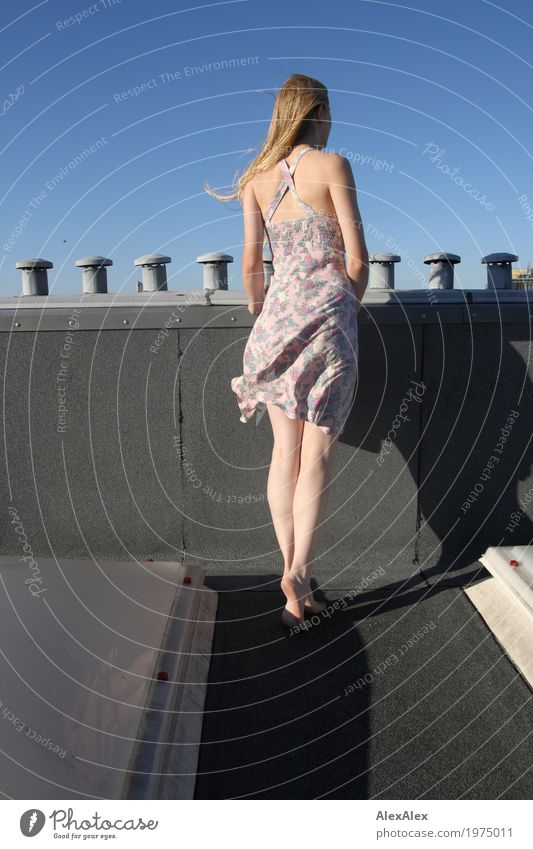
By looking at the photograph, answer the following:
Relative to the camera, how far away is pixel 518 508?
150 inches

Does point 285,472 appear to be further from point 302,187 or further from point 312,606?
point 302,187

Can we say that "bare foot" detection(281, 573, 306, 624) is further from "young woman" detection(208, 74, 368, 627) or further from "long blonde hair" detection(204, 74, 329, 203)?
"long blonde hair" detection(204, 74, 329, 203)

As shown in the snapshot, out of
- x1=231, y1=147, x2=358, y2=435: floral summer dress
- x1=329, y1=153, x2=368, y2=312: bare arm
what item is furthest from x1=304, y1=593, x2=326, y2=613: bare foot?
x1=329, y1=153, x2=368, y2=312: bare arm

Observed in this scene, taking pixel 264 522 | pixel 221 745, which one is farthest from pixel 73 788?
pixel 264 522

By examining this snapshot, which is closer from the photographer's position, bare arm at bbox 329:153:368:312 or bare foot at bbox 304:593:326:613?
bare arm at bbox 329:153:368:312

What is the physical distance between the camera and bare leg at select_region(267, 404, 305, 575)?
125 inches

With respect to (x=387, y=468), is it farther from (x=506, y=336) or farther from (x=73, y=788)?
(x=73, y=788)

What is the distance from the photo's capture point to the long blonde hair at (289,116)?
2.90 meters

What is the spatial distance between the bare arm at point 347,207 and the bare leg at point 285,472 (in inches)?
25.8

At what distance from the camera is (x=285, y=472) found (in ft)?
10.4

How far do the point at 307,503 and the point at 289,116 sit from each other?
1.40 meters

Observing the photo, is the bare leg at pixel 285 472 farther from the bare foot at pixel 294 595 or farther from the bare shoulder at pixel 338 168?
the bare shoulder at pixel 338 168

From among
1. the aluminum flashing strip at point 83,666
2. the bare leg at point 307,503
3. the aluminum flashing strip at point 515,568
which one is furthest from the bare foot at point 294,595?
the aluminum flashing strip at point 515,568

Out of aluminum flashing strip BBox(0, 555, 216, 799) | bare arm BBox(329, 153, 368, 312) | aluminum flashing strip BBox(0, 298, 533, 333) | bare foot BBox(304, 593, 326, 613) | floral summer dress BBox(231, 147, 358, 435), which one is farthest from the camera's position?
aluminum flashing strip BBox(0, 298, 533, 333)
